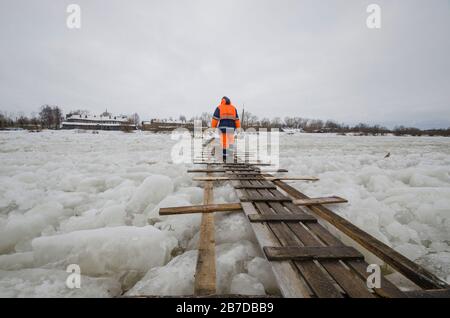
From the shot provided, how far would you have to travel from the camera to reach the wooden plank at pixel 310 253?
48.8 inches

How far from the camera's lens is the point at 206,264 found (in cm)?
125

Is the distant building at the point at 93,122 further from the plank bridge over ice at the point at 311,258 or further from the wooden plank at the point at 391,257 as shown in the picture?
the wooden plank at the point at 391,257

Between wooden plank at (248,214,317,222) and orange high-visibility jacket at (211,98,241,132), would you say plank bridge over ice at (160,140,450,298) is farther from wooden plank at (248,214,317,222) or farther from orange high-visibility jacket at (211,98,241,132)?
orange high-visibility jacket at (211,98,241,132)

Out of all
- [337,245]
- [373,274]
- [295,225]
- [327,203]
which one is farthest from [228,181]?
[373,274]

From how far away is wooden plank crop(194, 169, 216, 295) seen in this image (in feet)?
3.47

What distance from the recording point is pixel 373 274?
1150 mm

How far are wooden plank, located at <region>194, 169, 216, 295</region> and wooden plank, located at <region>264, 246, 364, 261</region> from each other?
14.8 inches

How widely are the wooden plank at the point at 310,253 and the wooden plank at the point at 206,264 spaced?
1.23ft

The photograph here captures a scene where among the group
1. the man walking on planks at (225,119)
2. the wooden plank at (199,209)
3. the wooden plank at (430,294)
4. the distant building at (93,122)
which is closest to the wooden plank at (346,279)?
the wooden plank at (430,294)

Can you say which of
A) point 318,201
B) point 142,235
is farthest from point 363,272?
point 142,235

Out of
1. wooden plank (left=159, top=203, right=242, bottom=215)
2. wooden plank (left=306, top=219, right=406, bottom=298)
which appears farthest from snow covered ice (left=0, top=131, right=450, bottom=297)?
wooden plank (left=306, top=219, right=406, bottom=298)

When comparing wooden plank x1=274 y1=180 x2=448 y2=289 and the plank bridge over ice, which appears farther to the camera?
wooden plank x1=274 y1=180 x2=448 y2=289

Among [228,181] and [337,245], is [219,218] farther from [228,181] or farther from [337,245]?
[228,181]
